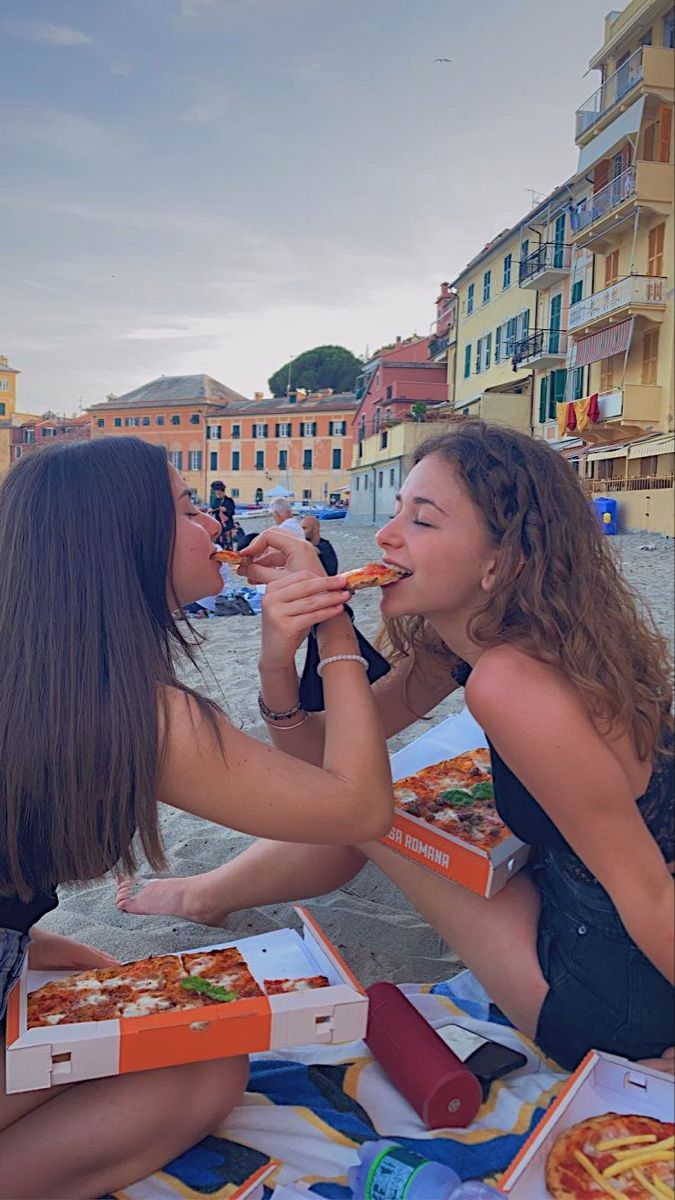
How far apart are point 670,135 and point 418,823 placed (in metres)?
20.3

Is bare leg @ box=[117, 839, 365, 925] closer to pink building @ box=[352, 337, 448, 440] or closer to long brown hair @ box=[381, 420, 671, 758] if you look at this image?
long brown hair @ box=[381, 420, 671, 758]

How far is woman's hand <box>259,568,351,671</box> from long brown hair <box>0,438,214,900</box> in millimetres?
279

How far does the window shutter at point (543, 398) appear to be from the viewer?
83.3 feet

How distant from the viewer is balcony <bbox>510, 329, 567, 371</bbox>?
2525 cm

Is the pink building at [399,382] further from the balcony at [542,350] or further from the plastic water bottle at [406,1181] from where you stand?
the plastic water bottle at [406,1181]

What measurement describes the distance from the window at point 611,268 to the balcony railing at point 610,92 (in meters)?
3.05

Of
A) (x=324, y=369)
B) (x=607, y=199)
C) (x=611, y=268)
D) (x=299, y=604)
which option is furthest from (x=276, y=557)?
(x=324, y=369)

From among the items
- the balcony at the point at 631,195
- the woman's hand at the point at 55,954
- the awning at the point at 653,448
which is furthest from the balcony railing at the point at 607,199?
the woman's hand at the point at 55,954

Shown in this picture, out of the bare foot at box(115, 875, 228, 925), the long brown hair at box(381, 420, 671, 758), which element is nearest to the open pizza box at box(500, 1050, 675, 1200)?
the long brown hair at box(381, 420, 671, 758)

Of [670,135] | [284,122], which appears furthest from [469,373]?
[284,122]

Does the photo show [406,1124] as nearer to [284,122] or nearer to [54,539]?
[54,539]

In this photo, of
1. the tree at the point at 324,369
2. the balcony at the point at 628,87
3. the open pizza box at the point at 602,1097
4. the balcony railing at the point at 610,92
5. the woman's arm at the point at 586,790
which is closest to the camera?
the open pizza box at the point at 602,1097

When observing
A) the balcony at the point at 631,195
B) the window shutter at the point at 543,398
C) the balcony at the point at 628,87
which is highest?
the balcony at the point at 628,87

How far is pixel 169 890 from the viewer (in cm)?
273
